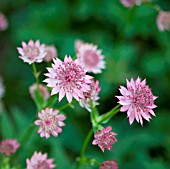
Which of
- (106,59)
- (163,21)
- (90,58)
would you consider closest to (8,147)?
(90,58)

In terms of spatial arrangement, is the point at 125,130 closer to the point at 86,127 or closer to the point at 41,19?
the point at 86,127

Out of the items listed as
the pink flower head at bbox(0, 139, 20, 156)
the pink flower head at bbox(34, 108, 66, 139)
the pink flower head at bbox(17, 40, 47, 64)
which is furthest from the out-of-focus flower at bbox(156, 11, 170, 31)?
the pink flower head at bbox(0, 139, 20, 156)

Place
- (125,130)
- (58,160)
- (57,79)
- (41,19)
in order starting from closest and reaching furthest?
1. (57,79)
2. (58,160)
3. (125,130)
4. (41,19)

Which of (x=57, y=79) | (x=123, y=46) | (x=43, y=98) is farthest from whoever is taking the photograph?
(x=123, y=46)

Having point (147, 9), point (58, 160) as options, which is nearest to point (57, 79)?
point (58, 160)

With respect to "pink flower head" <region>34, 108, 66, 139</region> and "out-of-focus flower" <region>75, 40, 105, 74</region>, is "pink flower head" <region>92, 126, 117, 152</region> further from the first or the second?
"out-of-focus flower" <region>75, 40, 105, 74</region>

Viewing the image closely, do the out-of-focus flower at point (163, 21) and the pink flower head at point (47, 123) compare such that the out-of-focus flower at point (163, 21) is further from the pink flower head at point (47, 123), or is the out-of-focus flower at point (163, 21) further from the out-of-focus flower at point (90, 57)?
the pink flower head at point (47, 123)

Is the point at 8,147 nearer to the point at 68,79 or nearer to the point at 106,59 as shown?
the point at 68,79
